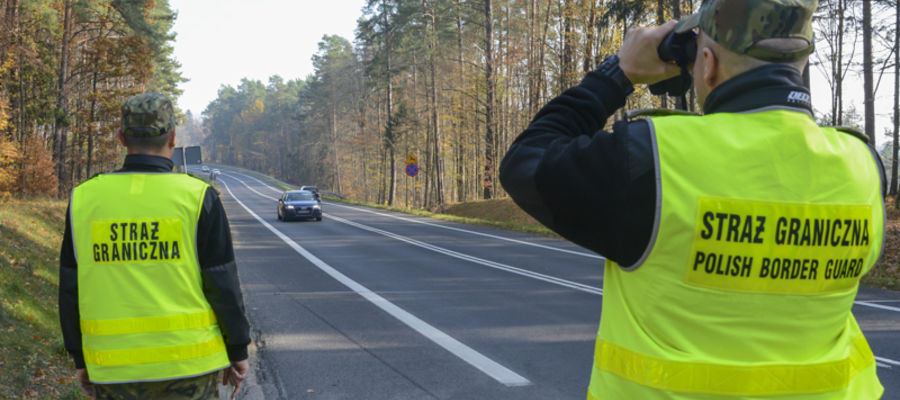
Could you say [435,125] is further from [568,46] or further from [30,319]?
[30,319]

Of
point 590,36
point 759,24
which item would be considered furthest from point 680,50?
point 590,36

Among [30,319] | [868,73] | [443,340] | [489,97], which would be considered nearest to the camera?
[443,340]

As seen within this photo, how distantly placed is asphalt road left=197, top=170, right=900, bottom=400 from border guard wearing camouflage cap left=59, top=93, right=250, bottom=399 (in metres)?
2.83

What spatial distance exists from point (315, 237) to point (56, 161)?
1325cm

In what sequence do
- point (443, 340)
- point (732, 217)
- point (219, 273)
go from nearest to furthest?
point (732, 217)
point (219, 273)
point (443, 340)

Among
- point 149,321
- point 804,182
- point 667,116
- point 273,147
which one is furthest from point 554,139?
point 273,147

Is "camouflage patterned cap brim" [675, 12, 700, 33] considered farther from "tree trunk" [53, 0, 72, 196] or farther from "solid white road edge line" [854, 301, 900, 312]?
"tree trunk" [53, 0, 72, 196]

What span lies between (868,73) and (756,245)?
2868 centimetres

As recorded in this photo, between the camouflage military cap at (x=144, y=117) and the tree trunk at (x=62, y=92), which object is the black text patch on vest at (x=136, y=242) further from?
the tree trunk at (x=62, y=92)

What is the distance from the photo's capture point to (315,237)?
65.4 ft

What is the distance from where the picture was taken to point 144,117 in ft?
9.32

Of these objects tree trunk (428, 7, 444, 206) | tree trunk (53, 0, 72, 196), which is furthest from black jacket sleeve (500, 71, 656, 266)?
tree trunk (428, 7, 444, 206)

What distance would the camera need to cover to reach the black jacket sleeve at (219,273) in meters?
2.78

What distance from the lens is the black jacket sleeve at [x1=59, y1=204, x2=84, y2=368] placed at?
9.04ft
